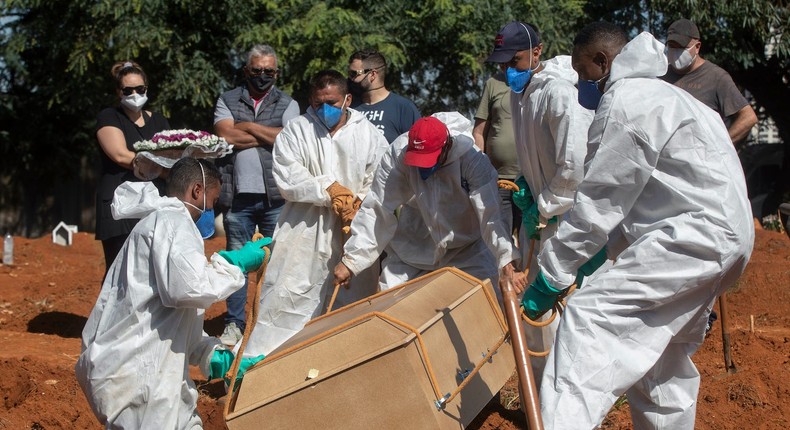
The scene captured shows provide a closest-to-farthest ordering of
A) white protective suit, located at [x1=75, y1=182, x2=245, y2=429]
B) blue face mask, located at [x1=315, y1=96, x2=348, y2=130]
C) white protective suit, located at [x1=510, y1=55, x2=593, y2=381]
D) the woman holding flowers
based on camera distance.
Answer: white protective suit, located at [x1=75, y1=182, x2=245, y2=429], white protective suit, located at [x1=510, y1=55, x2=593, y2=381], blue face mask, located at [x1=315, y1=96, x2=348, y2=130], the woman holding flowers

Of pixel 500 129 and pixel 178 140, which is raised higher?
pixel 178 140

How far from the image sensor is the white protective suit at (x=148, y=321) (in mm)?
4082

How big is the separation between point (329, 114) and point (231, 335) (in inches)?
67.2

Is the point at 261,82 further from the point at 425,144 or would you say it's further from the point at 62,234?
the point at 62,234

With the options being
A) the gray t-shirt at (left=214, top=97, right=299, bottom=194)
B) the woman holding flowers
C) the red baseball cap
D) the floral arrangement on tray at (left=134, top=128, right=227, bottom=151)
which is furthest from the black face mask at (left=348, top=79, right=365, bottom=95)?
the red baseball cap

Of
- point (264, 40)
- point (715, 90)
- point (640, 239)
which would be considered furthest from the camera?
point (264, 40)

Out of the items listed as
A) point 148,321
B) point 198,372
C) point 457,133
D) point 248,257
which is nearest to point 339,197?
point 457,133

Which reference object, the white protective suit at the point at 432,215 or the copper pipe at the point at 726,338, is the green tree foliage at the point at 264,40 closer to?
the white protective suit at the point at 432,215

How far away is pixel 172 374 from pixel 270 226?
8.77ft

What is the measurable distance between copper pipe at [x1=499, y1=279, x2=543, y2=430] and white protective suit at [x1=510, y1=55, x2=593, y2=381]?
983mm

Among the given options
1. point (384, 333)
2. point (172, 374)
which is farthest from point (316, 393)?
point (172, 374)

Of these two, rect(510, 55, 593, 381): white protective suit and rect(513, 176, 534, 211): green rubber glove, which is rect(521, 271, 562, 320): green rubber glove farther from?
rect(513, 176, 534, 211): green rubber glove

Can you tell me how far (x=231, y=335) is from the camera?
6777 millimetres

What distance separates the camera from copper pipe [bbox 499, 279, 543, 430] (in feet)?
11.9
